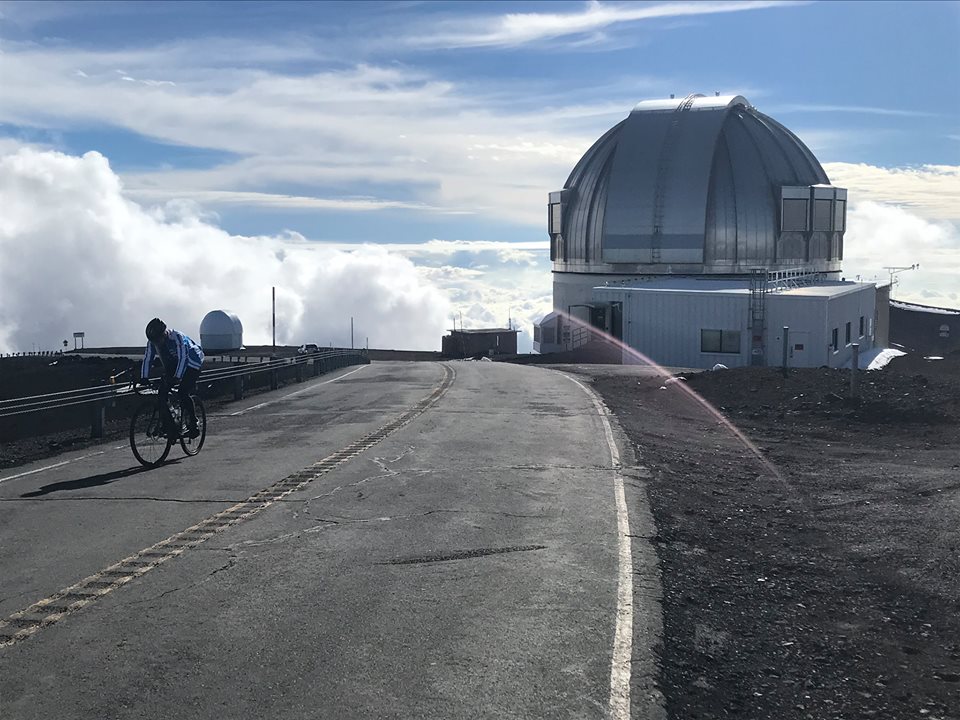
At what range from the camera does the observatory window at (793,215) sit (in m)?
52.5

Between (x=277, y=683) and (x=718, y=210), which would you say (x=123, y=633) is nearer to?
(x=277, y=683)

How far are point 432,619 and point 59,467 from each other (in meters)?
8.43

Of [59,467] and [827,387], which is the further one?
[827,387]

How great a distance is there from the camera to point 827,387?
21.5m

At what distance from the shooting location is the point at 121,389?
1766 centimetres

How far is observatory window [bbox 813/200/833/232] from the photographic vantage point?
53.4m

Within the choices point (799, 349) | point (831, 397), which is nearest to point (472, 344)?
point (799, 349)

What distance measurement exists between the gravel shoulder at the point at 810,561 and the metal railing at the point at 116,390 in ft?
27.8

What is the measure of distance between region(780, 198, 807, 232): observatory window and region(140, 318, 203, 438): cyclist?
45.5 metres

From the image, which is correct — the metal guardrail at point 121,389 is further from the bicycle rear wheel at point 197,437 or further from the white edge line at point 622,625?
the white edge line at point 622,625

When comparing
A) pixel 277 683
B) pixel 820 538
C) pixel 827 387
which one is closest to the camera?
pixel 277 683

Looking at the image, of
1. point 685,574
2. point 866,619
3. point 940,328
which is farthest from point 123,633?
point 940,328

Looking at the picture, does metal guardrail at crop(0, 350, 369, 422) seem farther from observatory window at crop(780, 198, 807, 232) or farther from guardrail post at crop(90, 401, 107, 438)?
observatory window at crop(780, 198, 807, 232)

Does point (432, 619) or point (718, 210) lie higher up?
point (718, 210)
